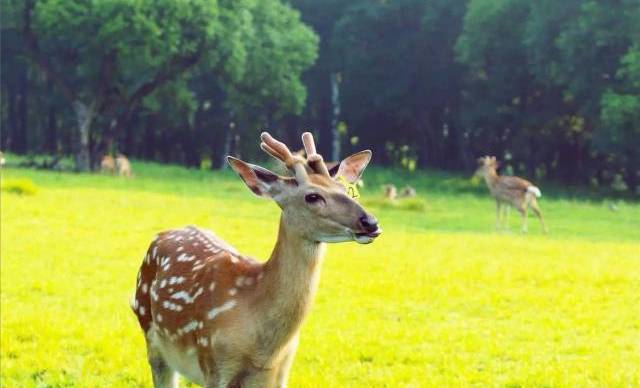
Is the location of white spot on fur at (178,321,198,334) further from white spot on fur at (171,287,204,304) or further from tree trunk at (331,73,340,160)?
tree trunk at (331,73,340,160)

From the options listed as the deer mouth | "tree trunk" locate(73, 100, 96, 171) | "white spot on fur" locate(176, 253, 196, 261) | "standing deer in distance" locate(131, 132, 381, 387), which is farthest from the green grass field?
"tree trunk" locate(73, 100, 96, 171)

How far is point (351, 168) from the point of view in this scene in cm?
525

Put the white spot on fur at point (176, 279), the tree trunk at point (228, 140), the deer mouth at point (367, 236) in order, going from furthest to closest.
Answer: the tree trunk at point (228, 140), the white spot on fur at point (176, 279), the deer mouth at point (367, 236)

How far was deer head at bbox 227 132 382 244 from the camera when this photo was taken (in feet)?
15.1

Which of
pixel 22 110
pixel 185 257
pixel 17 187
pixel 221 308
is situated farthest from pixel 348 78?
pixel 221 308

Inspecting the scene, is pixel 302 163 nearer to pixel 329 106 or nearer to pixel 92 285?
pixel 92 285

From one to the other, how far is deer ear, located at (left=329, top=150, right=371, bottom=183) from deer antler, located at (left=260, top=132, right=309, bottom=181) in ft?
0.93

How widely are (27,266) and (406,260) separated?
588cm

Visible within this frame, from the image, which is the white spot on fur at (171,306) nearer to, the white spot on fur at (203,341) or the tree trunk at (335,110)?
the white spot on fur at (203,341)

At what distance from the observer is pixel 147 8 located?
36250 mm

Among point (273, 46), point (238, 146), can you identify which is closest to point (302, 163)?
point (273, 46)

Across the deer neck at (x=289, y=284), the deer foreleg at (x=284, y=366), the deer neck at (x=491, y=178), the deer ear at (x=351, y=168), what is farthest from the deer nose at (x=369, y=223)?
the deer neck at (x=491, y=178)

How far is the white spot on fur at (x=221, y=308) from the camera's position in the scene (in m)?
5.21

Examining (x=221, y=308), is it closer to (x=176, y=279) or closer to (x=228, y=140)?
(x=176, y=279)
